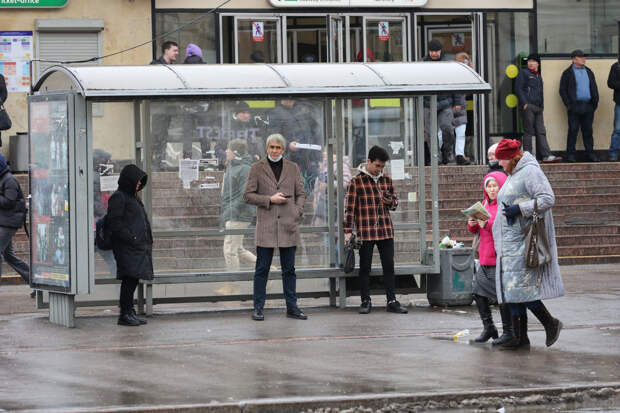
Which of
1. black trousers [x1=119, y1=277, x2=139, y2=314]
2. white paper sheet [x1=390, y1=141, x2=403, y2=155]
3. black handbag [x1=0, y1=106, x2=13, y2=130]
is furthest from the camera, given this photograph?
black handbag [x1=0, y1=106, x2=13, y2=130]

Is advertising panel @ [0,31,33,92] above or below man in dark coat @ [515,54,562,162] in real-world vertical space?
above

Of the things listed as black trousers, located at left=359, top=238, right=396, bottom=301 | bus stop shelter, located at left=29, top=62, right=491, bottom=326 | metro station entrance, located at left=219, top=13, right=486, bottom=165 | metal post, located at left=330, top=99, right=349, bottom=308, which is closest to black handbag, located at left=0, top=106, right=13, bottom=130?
metro station entrance, located at left=219, top=13, right=486, bottom=165

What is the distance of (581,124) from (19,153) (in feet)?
33.5

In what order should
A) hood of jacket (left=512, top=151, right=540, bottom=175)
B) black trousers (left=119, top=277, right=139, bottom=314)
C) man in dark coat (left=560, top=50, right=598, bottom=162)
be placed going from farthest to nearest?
man in dark coat (left=560, top=50, right=598, bottom=162) < black trousers (left=119, top=277, right=139, bottom=314) < hood of jacket (left=512, top=151, right=540, bottom=175)

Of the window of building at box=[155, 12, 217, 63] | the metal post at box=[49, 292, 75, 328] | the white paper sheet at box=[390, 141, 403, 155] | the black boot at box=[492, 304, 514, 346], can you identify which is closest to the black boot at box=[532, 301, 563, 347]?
the black boot at box=[492, 304, 514, 346]

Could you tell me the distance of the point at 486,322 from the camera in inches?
376

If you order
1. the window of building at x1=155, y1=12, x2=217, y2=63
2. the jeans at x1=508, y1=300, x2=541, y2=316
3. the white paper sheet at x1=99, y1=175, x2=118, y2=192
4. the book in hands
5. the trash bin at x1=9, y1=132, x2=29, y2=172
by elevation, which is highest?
the window of building at x1=155, y1=12, x2=217, y2=63

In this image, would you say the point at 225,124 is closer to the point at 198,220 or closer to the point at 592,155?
the point at 198,220

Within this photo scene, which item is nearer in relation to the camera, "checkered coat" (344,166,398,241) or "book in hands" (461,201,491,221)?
"book in hands" (461,201,491,221)

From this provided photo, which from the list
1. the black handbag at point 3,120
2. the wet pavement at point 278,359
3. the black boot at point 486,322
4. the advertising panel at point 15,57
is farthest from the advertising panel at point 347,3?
the black boot at point 486,322

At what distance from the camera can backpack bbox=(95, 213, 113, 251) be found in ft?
35.2

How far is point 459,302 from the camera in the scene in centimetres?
1195

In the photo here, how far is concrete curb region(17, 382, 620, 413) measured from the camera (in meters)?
7.06

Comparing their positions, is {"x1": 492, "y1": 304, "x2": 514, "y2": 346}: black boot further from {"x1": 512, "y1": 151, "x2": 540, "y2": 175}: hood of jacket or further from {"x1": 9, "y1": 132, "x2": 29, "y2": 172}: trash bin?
{"x1": 9, "y1": 132, "x2": 29, "y2": 172}: trash bin
